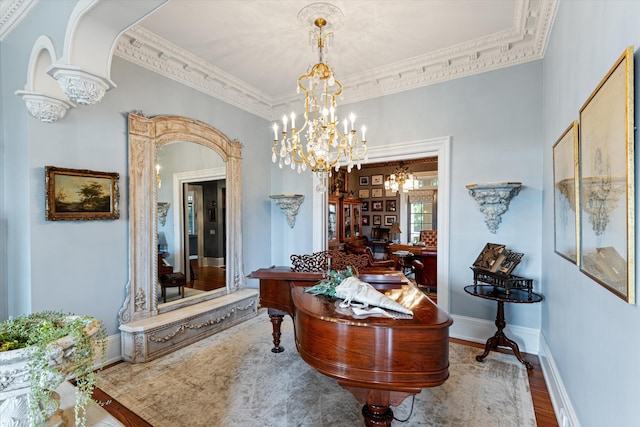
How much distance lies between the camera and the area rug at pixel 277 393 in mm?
2174

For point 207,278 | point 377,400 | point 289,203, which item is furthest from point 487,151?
point 207,278

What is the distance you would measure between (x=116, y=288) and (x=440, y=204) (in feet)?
12.7

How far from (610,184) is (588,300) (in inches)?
30.1

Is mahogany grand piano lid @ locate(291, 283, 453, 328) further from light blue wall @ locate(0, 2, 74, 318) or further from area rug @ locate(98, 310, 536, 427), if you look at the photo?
light blue wall @ locate(0, 2, 74, 318)

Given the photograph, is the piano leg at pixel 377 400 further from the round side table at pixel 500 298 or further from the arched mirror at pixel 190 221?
the arched mirror at pixel 190 221

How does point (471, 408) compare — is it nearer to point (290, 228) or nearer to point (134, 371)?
point (134, 371)

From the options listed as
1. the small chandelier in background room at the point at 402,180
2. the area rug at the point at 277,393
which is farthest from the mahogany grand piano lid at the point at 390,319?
the small chandelier in background room at the point at 402,180

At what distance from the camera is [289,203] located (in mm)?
4824

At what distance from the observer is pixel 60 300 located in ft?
8.87

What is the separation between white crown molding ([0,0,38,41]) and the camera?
2.44 metres

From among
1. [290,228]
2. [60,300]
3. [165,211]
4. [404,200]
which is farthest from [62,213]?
[404,200]

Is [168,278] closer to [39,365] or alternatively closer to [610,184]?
[39,365]

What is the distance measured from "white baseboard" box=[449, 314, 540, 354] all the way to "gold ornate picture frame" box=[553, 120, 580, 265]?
141cm

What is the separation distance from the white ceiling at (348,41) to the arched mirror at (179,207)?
0.75 metres
